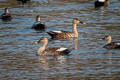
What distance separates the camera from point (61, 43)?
2120 centimetres

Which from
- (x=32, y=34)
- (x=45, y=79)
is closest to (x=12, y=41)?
(x=32, y=34)

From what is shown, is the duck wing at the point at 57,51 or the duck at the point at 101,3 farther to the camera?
the duck at the point at 101,3

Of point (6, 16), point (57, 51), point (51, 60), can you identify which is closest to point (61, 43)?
point (57, 51)

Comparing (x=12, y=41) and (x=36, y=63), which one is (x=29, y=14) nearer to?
Answer: (x=12, y=41)

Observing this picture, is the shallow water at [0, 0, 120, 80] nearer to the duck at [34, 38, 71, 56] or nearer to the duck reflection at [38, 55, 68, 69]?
the duck reflection at [38, 55, 68, 69]

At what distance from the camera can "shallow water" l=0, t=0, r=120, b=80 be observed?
49.8 ft

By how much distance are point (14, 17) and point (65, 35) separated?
6.74 meters

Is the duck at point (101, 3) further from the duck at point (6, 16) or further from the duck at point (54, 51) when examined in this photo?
the duck at point (54, 51)

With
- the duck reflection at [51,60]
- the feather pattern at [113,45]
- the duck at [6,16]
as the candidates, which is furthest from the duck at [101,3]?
the duck reflection at [51,60]

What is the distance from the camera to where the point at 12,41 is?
2128 cm

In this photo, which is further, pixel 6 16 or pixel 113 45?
pixel 6 16

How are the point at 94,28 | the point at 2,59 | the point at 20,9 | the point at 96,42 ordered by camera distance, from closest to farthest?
the point at 2,59 < the point at 96,42 < the point at 94,28 < the point at 20,9

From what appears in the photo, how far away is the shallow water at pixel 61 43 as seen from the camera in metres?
15.2

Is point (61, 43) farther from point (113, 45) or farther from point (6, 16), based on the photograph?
point (6, 16)
